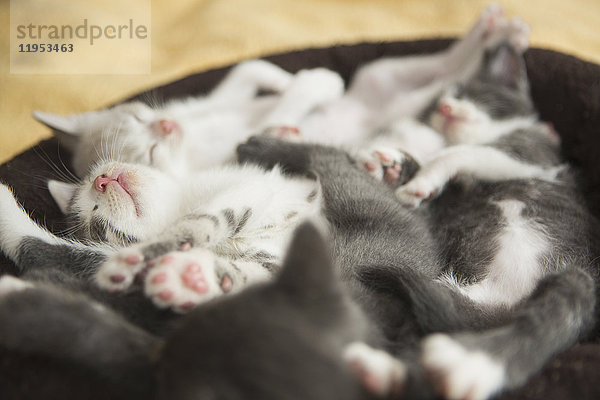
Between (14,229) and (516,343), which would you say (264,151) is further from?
(516,343)

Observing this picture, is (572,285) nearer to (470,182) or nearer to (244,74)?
(470,182)

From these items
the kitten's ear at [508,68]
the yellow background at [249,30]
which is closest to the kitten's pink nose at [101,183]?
the yellow background at [249,30]

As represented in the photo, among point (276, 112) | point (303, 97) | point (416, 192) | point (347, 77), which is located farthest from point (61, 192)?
point (347, 77)

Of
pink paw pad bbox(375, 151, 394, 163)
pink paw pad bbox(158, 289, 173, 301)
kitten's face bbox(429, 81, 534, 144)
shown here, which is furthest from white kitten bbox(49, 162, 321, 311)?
kitten's face bbox(429, 81, 534, 144)

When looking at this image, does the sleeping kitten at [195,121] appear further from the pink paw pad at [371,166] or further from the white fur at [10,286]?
the white fur at [10,286]

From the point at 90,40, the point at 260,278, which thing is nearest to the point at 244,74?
the point at 90,40

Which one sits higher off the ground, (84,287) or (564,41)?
(564,41)
